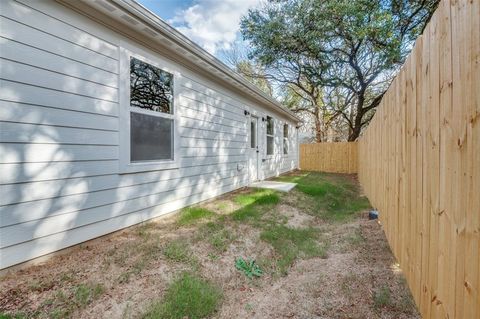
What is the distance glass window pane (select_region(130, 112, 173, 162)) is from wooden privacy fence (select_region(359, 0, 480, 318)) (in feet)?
10.9

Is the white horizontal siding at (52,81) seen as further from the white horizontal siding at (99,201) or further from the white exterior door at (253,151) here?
the white exterior door at (253,151)

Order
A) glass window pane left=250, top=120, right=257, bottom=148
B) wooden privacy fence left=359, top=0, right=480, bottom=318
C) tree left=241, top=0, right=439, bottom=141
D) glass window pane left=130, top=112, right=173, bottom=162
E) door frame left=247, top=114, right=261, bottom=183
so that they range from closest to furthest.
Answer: wooden privacy fence left=359, top=0, right=480, bottom=318
glass window pane left=130, top=112, right=173, bottom=162
door frame left=247, top=114, right=261, bottom=183
glass window pane left=250, top=120, right=257, bottom=148
tree left=241, top=0, right=439, bottom=141

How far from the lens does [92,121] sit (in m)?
3.12

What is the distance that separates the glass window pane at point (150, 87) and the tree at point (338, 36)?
8.95 metres

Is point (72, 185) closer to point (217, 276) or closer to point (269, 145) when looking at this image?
point (217, 276)

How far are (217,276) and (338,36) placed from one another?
12.0 metres

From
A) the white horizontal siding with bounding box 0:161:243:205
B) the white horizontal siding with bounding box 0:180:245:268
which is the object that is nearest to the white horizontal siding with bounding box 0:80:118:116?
the white horizontal siding with bounding box 0:161:243:205

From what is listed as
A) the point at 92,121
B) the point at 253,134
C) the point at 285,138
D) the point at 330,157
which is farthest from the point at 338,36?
the point at 92,121

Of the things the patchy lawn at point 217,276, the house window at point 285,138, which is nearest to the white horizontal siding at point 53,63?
the patchy lawn at point 217,276

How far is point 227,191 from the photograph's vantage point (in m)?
6.37

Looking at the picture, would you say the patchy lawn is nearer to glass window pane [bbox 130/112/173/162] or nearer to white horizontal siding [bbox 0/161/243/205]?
white horizontal siding [bbox 0/161/243/205]

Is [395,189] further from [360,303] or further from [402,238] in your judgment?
[360,303]

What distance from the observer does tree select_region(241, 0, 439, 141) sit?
10.2 meters

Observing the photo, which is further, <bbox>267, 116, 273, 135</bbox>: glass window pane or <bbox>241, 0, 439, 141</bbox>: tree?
<bbox>241, 0, 439, 141</bbox>: tree
